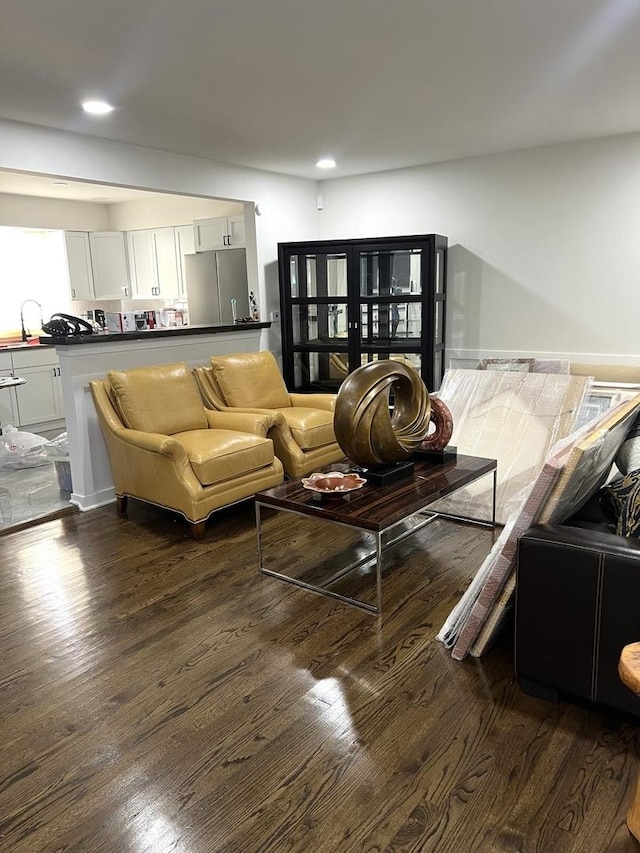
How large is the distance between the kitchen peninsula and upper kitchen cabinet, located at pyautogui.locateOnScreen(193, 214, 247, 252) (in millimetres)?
2176

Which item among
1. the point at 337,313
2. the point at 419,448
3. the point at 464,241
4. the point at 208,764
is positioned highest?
the point at 464,241

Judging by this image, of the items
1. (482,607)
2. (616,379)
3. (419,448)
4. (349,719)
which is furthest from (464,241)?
(349,719)

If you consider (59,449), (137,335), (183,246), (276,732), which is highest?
(183,246)

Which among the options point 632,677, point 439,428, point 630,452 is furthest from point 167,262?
point 632,677

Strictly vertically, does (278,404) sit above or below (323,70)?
below

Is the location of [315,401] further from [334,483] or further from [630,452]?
[630,452]

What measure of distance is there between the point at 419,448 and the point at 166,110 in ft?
7.81

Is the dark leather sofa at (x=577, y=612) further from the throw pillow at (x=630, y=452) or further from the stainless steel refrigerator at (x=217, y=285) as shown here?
the stainless steel refrigerator at (x=217, y=285)

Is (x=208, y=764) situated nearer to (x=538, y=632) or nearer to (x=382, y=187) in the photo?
(x=538, y=632)

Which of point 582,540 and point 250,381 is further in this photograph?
point 250,381

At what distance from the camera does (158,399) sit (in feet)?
13.3

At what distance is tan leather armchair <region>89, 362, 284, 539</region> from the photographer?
358cm

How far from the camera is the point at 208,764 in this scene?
1.87 meters

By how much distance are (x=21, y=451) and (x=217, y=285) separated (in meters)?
2.59
